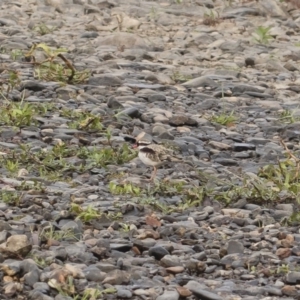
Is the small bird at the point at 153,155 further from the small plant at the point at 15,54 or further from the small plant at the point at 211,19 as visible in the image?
the small plant at the point at 211,19

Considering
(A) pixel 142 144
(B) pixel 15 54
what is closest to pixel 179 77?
(B) pixel 15 54

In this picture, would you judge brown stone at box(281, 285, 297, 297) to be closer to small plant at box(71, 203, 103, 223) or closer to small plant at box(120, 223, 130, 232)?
small plant at box(120, 223, 130, 232)

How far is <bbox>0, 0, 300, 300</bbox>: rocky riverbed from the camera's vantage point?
4.78m

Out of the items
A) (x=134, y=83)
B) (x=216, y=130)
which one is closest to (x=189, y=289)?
(x=216, y=130)

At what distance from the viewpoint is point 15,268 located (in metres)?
4.58

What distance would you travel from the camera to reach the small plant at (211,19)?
1283cm

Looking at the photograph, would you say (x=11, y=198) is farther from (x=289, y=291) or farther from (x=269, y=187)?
(x=289, y=291)

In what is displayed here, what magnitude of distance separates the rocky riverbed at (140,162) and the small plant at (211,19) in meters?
0.02

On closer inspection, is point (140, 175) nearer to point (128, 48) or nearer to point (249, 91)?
point (249, 91)

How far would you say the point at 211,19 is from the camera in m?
12.9

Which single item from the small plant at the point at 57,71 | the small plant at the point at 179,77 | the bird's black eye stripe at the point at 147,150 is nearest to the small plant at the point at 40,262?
the bird's black eye stripe at the point at 147,150

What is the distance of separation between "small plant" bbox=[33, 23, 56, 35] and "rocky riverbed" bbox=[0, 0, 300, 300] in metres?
0.03

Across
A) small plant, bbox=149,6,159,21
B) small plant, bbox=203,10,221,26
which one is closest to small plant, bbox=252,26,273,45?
small plant, bbox=203,10,221,26

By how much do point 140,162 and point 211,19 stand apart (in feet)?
20.7
